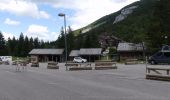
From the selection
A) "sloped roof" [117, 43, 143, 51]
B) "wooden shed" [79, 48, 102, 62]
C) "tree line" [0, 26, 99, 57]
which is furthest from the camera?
"tree line" [0, 26, 99, 57]

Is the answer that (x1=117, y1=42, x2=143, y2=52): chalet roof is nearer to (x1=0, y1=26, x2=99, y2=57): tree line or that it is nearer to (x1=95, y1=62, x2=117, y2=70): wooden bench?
(x1=0, y1=26, x2=99, y2=57): tree line

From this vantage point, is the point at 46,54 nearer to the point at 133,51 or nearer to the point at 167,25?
the point at 133,51

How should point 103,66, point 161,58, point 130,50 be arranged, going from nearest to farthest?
point 103,66 < point 161,58 < point 130,50

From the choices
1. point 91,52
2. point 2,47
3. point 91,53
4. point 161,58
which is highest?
point 2,47

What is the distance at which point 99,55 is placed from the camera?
118 m

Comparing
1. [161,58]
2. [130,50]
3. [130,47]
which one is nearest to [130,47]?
[130,47]

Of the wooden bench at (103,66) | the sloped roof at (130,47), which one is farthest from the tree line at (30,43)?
the wooden bench at (103,66)

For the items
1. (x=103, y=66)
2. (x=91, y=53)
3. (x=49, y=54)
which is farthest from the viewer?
(x=49, y=54)

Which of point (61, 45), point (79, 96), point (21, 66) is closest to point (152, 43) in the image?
point (21, 66)

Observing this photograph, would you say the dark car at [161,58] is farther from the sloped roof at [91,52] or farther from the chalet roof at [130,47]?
the sloped roof at [91,52]

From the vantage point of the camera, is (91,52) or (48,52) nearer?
(91,52)

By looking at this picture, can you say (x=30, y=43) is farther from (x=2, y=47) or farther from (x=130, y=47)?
(x=130, y=47)

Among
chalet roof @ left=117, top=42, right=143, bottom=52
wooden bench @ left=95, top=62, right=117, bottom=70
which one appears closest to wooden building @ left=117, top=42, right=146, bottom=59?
chalet roof @ left=117, top=42, right=143, bottom=52

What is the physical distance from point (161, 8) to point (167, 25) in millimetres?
4480
